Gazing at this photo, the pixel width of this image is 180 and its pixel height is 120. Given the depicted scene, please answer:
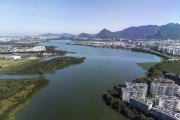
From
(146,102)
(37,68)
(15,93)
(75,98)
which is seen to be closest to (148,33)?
(37,68)

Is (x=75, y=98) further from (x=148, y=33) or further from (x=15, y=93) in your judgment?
(x=148, y=33)

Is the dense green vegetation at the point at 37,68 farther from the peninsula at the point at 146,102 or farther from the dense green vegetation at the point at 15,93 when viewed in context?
the peninsula at the point at 146,102

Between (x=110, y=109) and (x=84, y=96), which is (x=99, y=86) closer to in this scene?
(x=84, y=96)

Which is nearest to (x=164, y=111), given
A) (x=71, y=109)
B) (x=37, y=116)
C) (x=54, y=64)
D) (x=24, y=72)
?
(x=71, y=109)

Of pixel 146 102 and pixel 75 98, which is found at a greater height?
pixel 146 102

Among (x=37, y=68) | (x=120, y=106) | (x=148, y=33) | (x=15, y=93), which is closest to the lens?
(x=120, y=106)

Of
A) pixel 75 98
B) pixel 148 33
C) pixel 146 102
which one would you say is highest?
pixel 148 33

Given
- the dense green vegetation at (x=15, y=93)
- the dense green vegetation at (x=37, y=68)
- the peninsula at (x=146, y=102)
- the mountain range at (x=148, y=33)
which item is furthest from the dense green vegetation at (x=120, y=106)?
the mountain range at (x=148, y=33)
